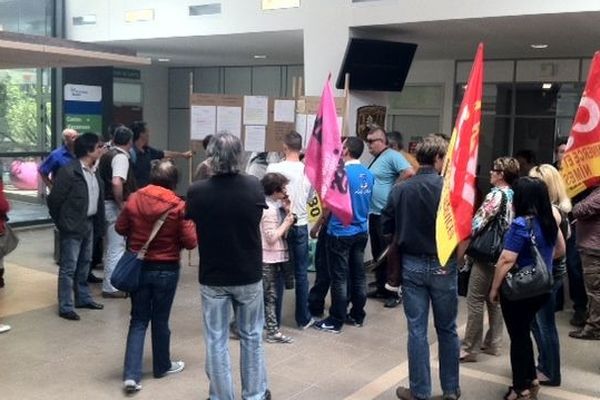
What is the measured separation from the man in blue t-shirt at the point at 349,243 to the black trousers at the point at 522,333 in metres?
1.77

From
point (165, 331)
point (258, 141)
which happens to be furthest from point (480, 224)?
point (258, 141)

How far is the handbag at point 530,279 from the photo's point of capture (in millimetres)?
4277

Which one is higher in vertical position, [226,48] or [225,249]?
[226,48]

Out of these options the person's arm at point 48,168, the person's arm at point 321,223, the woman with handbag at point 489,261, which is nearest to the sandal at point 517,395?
the woman with handbag at point 489,261

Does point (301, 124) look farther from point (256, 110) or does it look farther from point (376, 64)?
point (376, 64)

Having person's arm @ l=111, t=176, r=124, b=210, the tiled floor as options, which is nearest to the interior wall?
person's arm @ l=111, t=176, r=124, b=210

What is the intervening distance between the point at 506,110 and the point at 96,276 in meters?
7.60

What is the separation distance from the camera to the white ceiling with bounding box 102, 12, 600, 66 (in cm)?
798

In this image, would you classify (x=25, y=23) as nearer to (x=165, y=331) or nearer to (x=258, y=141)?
(x=258, y=141)

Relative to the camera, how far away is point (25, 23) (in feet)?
38.0

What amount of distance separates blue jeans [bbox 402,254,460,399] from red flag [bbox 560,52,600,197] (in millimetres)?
1439

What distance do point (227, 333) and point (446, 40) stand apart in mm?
6691

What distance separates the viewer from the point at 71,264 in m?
6.29

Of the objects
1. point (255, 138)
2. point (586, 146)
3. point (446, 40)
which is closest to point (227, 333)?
point (586, 146)
